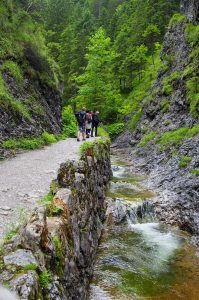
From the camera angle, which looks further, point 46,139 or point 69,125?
point 69,125

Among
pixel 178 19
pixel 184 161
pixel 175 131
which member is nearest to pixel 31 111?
pixel 184 161

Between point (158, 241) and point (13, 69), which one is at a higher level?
point (13, 69)

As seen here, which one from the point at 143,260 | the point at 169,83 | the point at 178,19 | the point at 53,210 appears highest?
the point at 178,19

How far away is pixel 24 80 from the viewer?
23.9 metres

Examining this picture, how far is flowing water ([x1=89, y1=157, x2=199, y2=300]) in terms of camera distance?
34.3 feet

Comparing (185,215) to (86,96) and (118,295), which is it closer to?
(118,295)

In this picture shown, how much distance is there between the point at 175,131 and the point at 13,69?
12.0 m

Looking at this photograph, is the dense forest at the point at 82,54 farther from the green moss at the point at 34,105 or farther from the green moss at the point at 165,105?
the green moss at the point at 165,105

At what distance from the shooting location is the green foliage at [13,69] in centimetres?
2178

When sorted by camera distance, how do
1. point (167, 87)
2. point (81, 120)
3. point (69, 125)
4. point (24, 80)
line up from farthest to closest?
point (167, 87) < point (69, 125) < point (24, 80) < point (81, 120)

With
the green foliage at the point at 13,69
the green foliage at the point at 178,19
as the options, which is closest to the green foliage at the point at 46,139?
the green foliage at the point at 13,69

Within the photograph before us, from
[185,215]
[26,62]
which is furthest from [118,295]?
[26,62]

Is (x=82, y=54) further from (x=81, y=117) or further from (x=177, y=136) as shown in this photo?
(x=177, y=136)

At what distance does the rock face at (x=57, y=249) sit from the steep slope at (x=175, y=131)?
20.9ft
